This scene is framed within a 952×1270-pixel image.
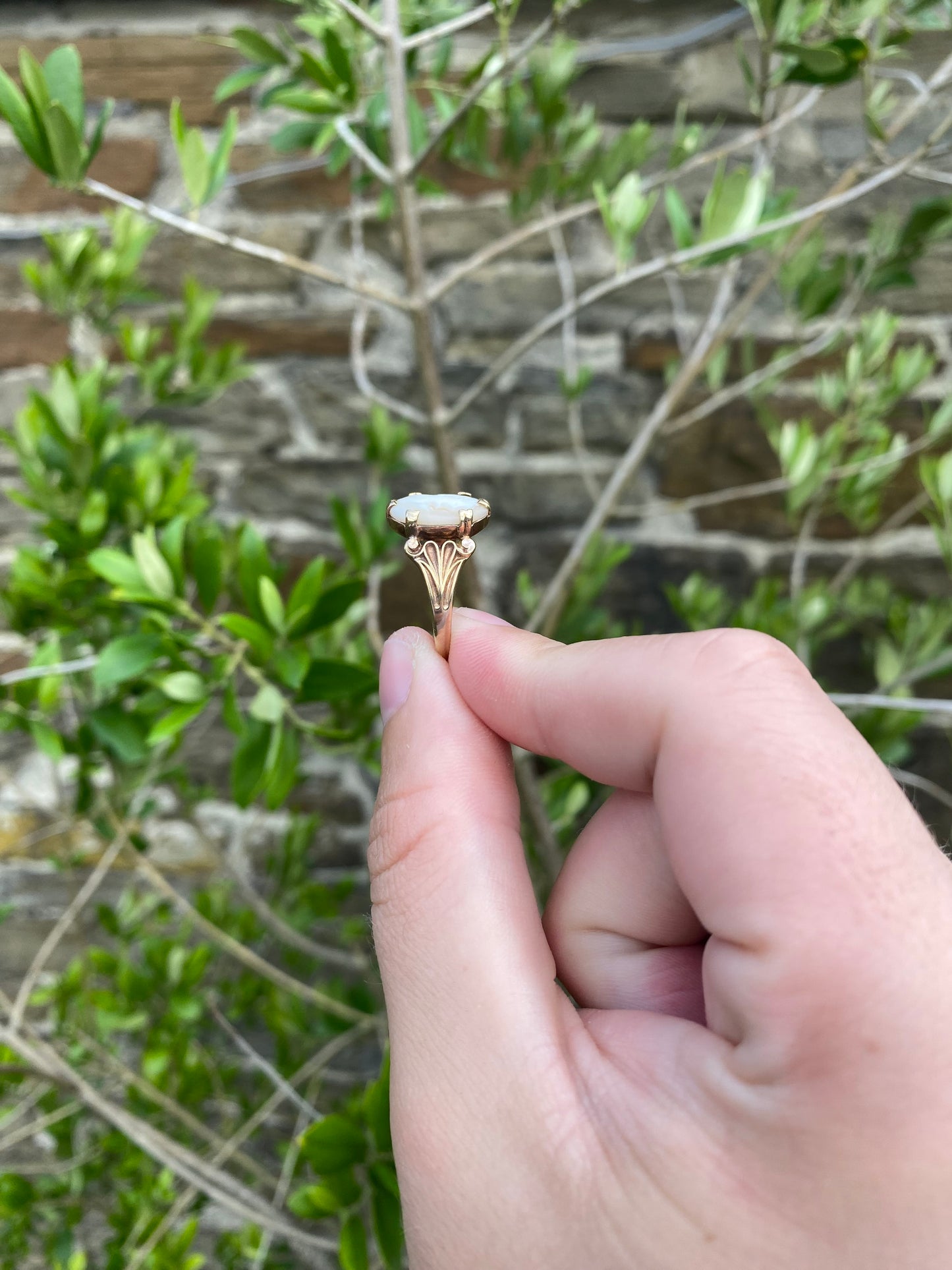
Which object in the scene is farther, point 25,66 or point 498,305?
point 498,305

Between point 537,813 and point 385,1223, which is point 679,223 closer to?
point 537,813

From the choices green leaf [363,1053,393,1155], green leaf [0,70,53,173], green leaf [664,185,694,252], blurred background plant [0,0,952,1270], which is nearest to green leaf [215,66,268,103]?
blurred background plant [0,0,952,1270]

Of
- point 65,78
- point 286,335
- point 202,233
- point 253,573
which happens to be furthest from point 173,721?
point 286,335

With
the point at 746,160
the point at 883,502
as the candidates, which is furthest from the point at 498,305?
the point at 883,502

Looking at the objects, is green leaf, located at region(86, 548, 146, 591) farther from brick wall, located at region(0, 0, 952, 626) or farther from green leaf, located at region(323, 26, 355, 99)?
brick wall, located at region(0, 0, 952, 626)

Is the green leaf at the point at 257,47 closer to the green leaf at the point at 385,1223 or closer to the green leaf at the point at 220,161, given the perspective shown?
the green leaf at the point at 220,161

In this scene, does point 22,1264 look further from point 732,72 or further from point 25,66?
point 732,72
